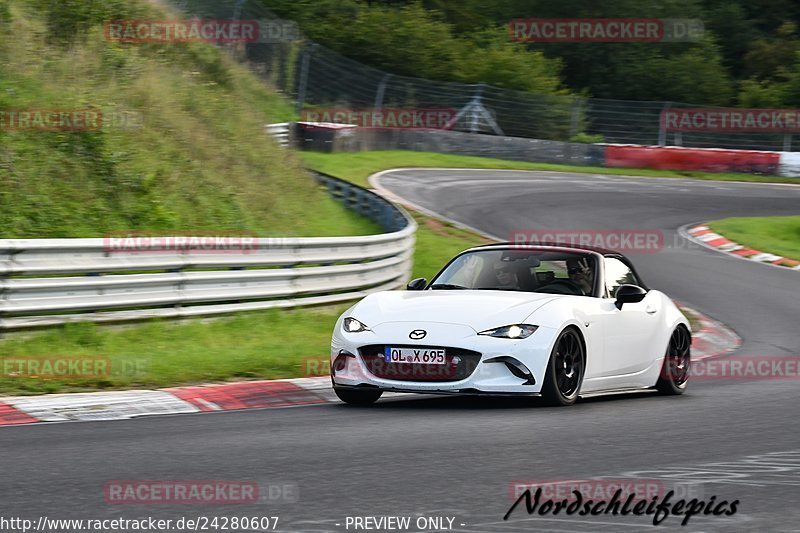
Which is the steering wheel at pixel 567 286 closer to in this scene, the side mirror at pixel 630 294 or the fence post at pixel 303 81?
the side mirror at pixel 630 294

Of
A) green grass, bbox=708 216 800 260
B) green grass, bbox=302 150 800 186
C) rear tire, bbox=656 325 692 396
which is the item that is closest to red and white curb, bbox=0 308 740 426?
rear tire, bbox=656 325 692 396

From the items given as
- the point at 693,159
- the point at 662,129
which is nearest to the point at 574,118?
the point at 662,129

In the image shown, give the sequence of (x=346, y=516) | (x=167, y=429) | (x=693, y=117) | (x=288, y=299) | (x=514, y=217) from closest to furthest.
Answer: (x=346, y=516) < (x=167, y=429) < (x=288, y=299) < (x=514, y=217) < (x=693, y=117)

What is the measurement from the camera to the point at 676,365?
10578 millimetres

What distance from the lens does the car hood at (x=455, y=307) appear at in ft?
28.5

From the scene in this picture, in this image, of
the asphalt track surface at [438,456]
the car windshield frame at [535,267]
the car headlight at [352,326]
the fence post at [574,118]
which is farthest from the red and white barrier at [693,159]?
the car headlight at [352,326]

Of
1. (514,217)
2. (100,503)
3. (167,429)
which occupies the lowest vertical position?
(514,217)

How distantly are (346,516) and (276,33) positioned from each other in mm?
31092

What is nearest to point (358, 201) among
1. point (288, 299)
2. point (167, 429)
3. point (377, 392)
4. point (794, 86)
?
point (288, 299)

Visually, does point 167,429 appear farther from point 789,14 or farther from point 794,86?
point 789,14

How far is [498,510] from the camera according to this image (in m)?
5.16

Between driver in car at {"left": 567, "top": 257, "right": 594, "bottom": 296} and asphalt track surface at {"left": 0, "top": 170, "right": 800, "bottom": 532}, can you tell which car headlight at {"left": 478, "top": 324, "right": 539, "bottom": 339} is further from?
driver in car at {"left": 567, "top": 257, "right": 594, "bottom": 296}

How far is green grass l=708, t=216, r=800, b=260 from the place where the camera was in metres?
23.4

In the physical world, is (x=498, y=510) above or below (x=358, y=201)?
above
